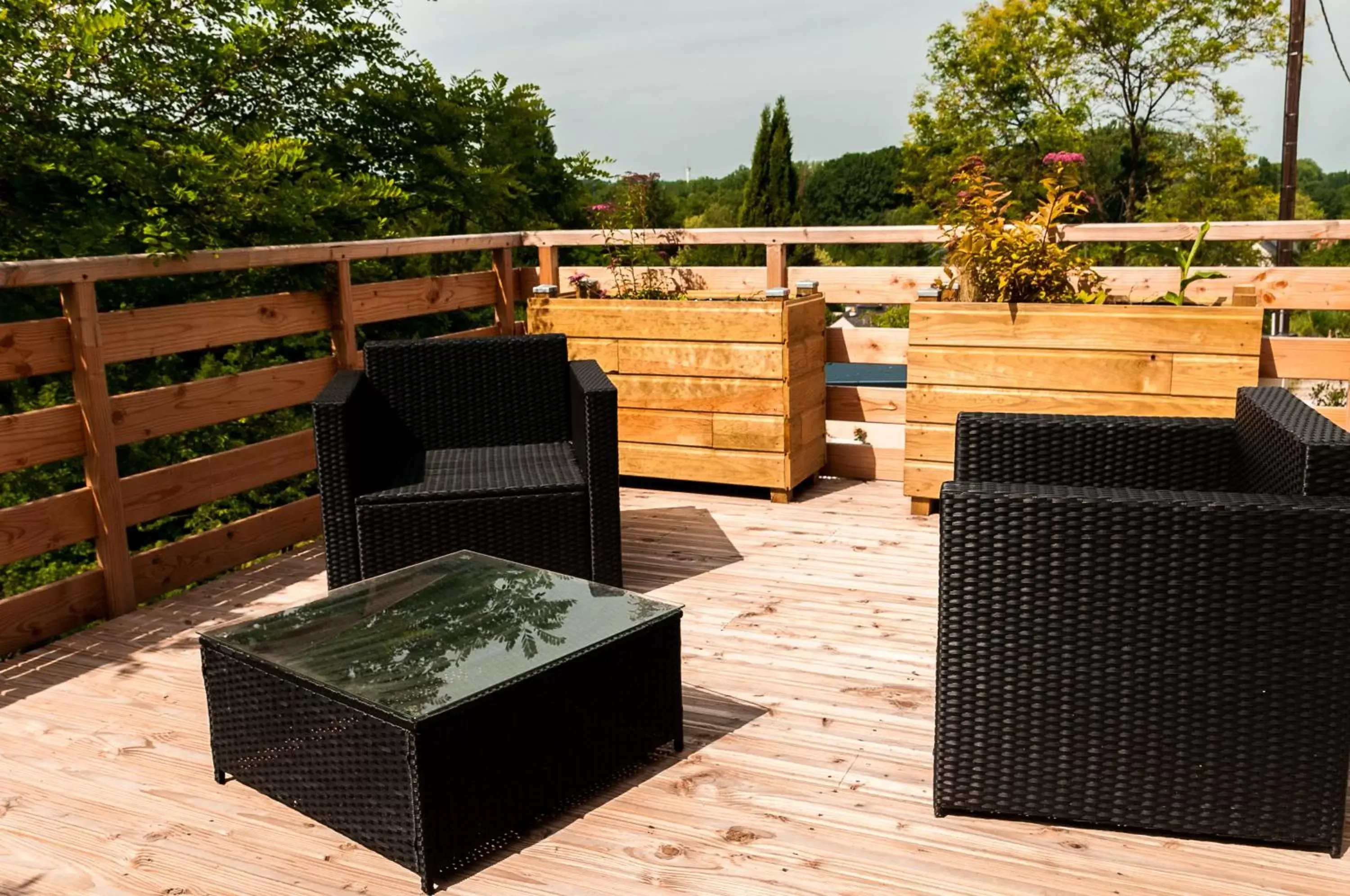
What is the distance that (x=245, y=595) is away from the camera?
3.80m

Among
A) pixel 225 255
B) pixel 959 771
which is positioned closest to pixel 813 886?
pixel 959 771

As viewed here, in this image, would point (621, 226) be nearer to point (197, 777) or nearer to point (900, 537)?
point (900, 537)

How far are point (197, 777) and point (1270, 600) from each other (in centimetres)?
219

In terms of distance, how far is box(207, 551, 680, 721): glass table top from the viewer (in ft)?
6.93

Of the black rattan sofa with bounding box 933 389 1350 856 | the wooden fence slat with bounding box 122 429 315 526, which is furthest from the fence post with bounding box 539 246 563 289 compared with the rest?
the black rattan sofa with bounding box 933 389 1350 856

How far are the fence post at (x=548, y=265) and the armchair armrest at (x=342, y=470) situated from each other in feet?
6.85

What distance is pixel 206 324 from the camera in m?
3.88

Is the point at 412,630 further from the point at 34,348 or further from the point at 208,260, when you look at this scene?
the point at 208,260

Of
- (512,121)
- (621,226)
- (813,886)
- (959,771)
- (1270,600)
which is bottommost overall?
(813,886)

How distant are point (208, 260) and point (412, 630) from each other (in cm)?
203

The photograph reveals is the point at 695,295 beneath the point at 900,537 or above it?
above

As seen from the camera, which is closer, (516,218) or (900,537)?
(900,537)

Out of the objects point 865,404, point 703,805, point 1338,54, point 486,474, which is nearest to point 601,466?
point 486,474

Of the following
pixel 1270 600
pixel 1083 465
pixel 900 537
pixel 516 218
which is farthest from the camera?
pixel 516 218
